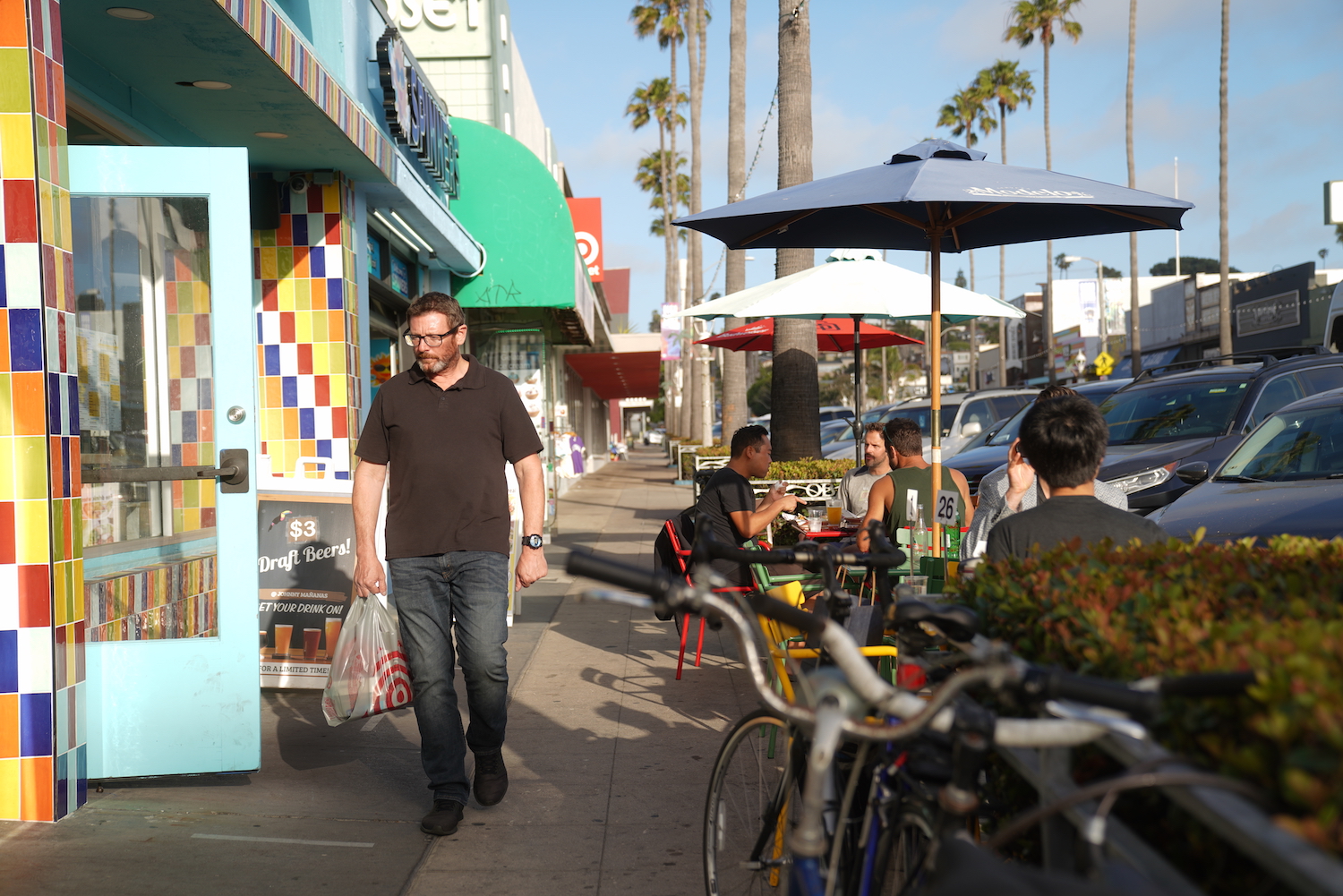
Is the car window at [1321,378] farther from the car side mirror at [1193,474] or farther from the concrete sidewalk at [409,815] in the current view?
the concrete sidewalk at [409,815]

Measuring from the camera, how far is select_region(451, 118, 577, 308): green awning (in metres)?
11.2

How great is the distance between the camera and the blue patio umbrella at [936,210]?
451 centimetres

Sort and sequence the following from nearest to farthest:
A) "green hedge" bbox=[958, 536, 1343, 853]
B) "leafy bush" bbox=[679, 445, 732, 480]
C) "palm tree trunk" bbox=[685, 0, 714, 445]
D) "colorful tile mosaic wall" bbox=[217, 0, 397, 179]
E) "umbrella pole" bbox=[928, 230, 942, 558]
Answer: "green hedge" bbox=[958, 536, 1343, 853]
"colorful tile mosaic wall" bbox=[217, 0, 397, 179]
"umbrella pole" bbox=[928, 230, 942, 558]
"leafy bush" bbox=[679, 445, 732, 480]
"palm tree trunk" bbox=[685, 0, 714, 445]

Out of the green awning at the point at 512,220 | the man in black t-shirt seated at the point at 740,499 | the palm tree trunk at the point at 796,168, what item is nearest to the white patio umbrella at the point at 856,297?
the man in black t-shirt seated at the point at 740,499

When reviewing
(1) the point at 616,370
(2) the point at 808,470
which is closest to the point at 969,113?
(1) the point at 616,370

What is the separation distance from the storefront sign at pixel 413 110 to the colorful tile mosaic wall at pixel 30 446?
13.9 feet

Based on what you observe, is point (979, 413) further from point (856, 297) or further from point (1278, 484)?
point (1278, 484)

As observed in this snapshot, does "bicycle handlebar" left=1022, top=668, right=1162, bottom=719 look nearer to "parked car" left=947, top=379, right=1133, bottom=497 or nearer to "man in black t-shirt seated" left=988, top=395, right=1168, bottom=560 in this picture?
"man in black t-shirt seated" left=988, top=395, right=1168, bottom=560

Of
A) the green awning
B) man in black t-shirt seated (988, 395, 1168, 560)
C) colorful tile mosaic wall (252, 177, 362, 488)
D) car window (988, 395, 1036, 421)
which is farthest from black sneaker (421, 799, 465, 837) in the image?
car window (988, 395, 1036, 421)

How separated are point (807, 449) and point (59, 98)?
7.96 m

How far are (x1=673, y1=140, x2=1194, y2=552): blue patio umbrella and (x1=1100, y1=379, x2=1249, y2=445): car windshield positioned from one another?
3.22m

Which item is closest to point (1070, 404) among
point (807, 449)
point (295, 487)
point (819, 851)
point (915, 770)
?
point (915, 770)

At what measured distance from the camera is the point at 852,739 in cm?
198

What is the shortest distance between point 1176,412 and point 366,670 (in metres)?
7.25
